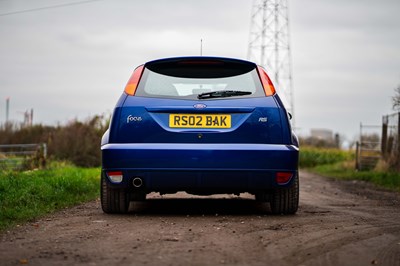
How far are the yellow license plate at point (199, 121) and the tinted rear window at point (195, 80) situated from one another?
0.23m

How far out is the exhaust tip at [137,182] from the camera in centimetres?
713

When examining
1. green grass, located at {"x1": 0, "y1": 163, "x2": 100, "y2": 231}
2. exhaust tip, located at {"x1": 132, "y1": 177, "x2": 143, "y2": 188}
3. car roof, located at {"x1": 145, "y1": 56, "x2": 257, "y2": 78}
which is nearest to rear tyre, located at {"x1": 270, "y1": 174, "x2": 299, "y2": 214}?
car roof, located at {"x1": 145, "y1": 56, "x2": 257, "y2": 78}

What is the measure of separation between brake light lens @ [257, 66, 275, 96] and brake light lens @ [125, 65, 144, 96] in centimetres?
128

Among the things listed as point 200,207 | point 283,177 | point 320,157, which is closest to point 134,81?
point 283,177

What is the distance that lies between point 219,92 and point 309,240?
87.6 inches

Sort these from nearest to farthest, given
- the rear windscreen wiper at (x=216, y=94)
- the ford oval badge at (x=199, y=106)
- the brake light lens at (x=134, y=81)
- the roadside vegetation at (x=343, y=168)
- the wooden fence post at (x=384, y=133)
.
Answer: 1. the ford oval badge at (x=199, y=106)
2. the rear windscreen wiper at (x=216, y=94)
3. the brake light lens at (x=134, y=81)
4. the roadside vegetation at (x=343, y=168)
5. the wooden fence post at (x=384, y=133)

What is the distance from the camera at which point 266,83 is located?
24.6ft

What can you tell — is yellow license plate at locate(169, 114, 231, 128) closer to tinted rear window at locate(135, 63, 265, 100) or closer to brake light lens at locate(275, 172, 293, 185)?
tinted rear window at locate(135, 63, 265, 100)

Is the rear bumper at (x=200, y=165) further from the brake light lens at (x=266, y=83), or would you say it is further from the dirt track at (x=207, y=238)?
the brake light lens at (x=266, y=83)

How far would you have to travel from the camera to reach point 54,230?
6301 millimetres

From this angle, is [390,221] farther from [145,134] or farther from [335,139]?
[335,139]

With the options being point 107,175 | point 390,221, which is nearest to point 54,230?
point 107,175

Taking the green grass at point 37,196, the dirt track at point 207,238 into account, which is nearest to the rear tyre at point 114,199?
the dirt track at point 207,238

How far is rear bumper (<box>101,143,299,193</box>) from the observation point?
7.03m
